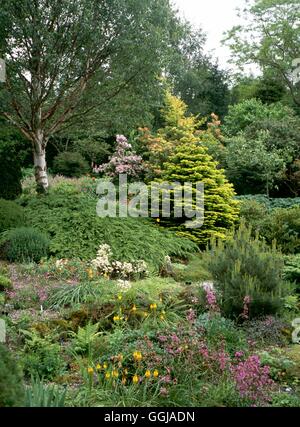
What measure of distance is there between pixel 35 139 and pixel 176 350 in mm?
9044

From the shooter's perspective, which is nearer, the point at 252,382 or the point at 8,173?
the point at 252,382

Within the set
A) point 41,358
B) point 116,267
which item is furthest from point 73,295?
point 41,358

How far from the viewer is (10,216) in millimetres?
10055

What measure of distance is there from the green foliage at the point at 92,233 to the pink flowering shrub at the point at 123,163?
15.5 feet

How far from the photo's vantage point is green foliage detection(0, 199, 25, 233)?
992cm

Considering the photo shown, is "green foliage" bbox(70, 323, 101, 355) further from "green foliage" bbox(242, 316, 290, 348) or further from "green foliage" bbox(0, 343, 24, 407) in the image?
"green foliage" bbox(0, 343, 24, 407)

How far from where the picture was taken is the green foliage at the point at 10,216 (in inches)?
391

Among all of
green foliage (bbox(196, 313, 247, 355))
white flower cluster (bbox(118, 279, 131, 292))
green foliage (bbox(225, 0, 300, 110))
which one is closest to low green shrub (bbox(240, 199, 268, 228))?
white flower cluster (bbox(118, 279, 131, 292))

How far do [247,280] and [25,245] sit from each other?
436cm

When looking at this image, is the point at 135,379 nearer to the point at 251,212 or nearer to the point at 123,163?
the point at 251,212

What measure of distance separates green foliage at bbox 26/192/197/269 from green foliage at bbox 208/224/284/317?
2535mm

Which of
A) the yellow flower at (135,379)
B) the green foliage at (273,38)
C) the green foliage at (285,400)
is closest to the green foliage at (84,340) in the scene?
the yellow flower at (135,379)
